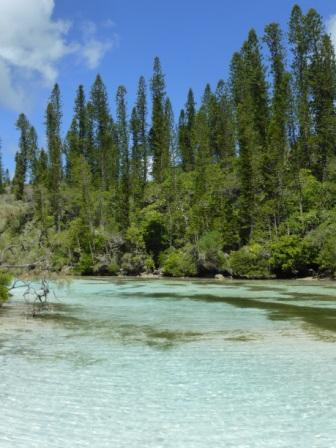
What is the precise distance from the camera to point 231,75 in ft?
248

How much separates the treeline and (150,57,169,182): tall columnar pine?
21 centimetres

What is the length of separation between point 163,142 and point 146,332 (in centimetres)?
6204

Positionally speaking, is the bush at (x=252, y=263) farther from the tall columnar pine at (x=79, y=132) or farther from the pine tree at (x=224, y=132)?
the tall columnar pine at (x=79, y=132)

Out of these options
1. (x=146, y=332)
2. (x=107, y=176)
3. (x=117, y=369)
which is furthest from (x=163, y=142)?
(x=117, y=369)

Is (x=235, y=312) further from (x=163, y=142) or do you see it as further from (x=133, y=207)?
(x=163, y=142)

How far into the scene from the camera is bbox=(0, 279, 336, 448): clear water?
704cm

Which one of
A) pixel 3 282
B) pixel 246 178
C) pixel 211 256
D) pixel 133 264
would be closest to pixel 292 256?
pixel 211 256

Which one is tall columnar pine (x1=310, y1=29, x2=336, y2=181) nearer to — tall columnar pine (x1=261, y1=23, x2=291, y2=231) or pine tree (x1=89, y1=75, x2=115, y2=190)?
tall columnar pine (x1=261, y1=23, x2=291, y2=231)

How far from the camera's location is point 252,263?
48.5m

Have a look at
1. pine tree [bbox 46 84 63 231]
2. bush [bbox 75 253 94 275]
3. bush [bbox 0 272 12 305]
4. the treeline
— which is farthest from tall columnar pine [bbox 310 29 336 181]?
bush [bbox 0 272 12 305]

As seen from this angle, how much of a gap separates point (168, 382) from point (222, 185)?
5210 centimetres

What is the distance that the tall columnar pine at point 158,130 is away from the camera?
243 ft

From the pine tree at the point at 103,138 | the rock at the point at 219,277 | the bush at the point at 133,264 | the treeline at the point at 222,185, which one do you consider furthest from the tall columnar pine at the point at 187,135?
the rock at the point at 219,277

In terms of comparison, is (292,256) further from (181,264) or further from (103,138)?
(103,138)
